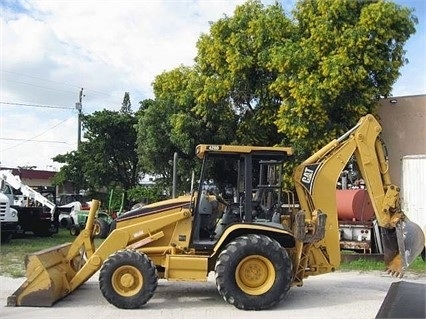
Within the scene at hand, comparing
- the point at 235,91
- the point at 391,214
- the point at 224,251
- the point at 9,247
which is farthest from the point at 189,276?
the point at 235,91

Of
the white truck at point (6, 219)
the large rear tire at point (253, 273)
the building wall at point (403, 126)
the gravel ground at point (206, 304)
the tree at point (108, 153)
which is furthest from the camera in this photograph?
the tree at point (108, 153)

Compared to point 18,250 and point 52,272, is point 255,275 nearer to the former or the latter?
point 52,272

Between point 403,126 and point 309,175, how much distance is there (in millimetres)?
12968

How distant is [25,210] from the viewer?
2200 centimetres

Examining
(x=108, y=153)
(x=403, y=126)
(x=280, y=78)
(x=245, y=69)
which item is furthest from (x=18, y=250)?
(x=108, y=153)

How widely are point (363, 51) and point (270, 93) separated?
346cm

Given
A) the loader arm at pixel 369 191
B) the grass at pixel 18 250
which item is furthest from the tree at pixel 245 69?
the loader arm at pixel 369 191

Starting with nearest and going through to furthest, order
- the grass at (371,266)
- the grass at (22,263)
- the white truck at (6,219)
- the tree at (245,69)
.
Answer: the grass at (22,263) → the grass at (371,266) → the white truck at (6,219) → the tree at (245,69)

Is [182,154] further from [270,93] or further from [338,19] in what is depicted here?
[338,19]

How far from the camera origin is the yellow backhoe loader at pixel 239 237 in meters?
8.64

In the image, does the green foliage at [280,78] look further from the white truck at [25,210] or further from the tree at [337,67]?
the white truck at [25,210]

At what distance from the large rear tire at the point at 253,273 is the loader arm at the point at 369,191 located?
3.11 feet

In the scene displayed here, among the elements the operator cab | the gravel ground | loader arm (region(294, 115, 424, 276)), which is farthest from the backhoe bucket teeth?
loader arm (region(294, 115, 424, 276))

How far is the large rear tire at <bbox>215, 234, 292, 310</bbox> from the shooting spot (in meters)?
8.56
